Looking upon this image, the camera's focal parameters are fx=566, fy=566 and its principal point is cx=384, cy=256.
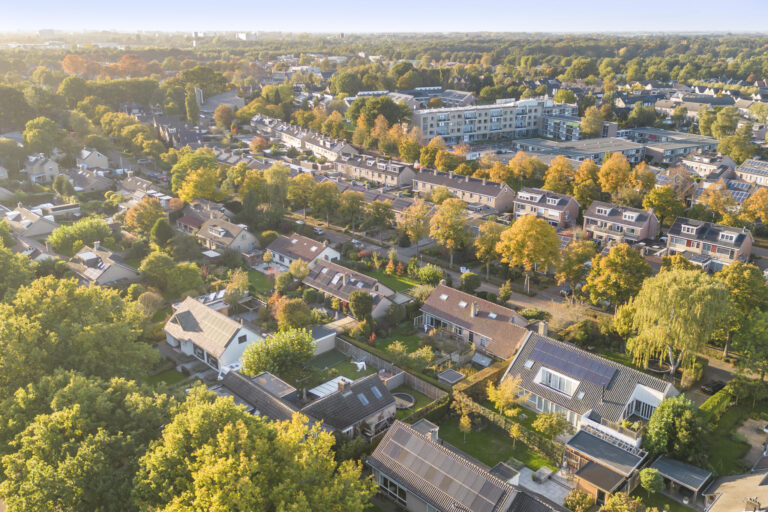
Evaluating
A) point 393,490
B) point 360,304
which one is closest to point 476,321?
point 360,304

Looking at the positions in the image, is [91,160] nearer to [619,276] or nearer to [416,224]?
[416,224]

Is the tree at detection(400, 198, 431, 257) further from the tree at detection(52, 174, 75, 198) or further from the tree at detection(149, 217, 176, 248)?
the tree at detection(52, 174, 75, 198)

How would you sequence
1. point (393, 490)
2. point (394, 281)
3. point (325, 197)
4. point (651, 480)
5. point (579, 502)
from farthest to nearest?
1. point (325, 197)
2. point (394, 281)
3. point (393, 490)
4. point (651, 480)
5. point (579, 502)

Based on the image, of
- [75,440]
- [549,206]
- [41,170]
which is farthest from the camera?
[41,170]

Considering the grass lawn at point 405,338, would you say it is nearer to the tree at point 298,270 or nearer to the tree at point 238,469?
the tree at point 298,270

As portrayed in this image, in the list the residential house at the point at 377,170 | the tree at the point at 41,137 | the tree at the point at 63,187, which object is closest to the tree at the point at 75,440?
the tree at the point at 63,187

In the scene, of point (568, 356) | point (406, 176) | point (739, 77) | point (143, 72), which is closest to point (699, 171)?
point (406, 176)
